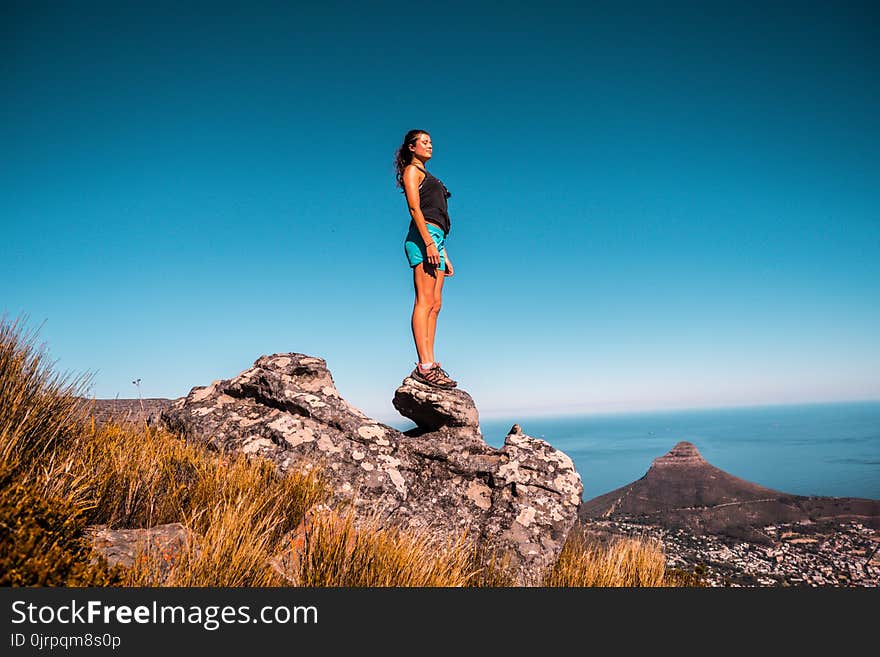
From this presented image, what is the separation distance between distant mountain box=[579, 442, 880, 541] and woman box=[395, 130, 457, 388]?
7.05 meters

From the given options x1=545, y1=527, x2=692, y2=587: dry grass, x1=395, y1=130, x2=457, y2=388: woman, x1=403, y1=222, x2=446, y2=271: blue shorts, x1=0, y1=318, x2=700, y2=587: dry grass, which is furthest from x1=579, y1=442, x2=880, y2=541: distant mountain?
x1=0, y1=318, x2=700, y2=587: dry grass

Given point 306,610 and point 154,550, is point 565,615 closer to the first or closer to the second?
point 306,610

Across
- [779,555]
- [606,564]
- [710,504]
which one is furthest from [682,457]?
[606,564]

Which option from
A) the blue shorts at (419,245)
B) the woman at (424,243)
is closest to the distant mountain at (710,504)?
the woman at (424,243)

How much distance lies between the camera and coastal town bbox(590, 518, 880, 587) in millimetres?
7734

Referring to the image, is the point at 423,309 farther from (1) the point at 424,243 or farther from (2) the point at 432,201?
(2) the point at 432,201

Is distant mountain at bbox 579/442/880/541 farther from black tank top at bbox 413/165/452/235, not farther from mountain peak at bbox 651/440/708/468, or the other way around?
black tank top at bbox 413/165/452/235

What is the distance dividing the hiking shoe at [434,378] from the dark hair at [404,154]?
7.76 feet

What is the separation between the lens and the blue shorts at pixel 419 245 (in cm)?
600

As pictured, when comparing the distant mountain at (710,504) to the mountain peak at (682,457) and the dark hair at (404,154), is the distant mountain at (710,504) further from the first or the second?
the dark hair at (404,154)

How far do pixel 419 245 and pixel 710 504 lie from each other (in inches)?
708

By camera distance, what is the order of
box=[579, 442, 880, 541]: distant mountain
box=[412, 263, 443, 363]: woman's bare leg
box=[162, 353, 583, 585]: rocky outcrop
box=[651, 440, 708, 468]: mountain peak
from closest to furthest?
box=[162, 353, 583, 585]: rocky outcrop → box=[412, 263, 443, 363]: woman's bare leg → box=[579, 442, 880, 541]: distant mountain → box=[651, 440, 708, 468]: mountain peak

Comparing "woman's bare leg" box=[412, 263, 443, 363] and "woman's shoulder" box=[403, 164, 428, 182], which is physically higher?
"woman's shoulder" box=[403, 164, 428, 182]

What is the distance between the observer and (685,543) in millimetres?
10328
